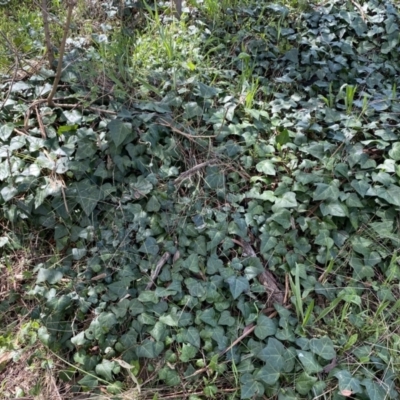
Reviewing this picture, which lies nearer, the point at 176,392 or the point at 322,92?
the point at 176,392

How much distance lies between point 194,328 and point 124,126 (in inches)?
44.4

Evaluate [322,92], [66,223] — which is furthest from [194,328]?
[322,92]

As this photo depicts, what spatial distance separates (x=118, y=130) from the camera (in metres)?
2.28

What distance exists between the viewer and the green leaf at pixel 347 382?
1.72 m

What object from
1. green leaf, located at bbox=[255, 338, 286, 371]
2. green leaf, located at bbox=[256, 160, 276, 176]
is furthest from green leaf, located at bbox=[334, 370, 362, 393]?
green leaf, located at bbox=[256, 160, 276, 176]

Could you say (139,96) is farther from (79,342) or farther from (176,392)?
(176,392)

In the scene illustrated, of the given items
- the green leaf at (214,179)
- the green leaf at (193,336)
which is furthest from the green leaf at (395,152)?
the green leaf at (193,336)

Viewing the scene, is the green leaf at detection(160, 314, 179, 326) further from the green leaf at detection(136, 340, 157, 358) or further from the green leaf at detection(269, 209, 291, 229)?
the green leaf at detection(269, 209, 291, 229)

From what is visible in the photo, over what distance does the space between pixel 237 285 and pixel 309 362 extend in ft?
1.47

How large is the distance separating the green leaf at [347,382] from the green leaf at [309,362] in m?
0.08

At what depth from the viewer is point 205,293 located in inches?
77.4

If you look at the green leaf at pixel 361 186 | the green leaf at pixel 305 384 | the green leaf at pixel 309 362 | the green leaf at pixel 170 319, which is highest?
the green leaf at pixel 361 186

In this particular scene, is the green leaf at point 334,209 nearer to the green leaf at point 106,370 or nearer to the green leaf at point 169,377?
the green leaf at point 169,377

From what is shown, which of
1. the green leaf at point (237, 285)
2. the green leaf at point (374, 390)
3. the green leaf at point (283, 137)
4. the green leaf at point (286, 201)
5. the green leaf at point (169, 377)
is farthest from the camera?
the green leaf at point (283, 137)
